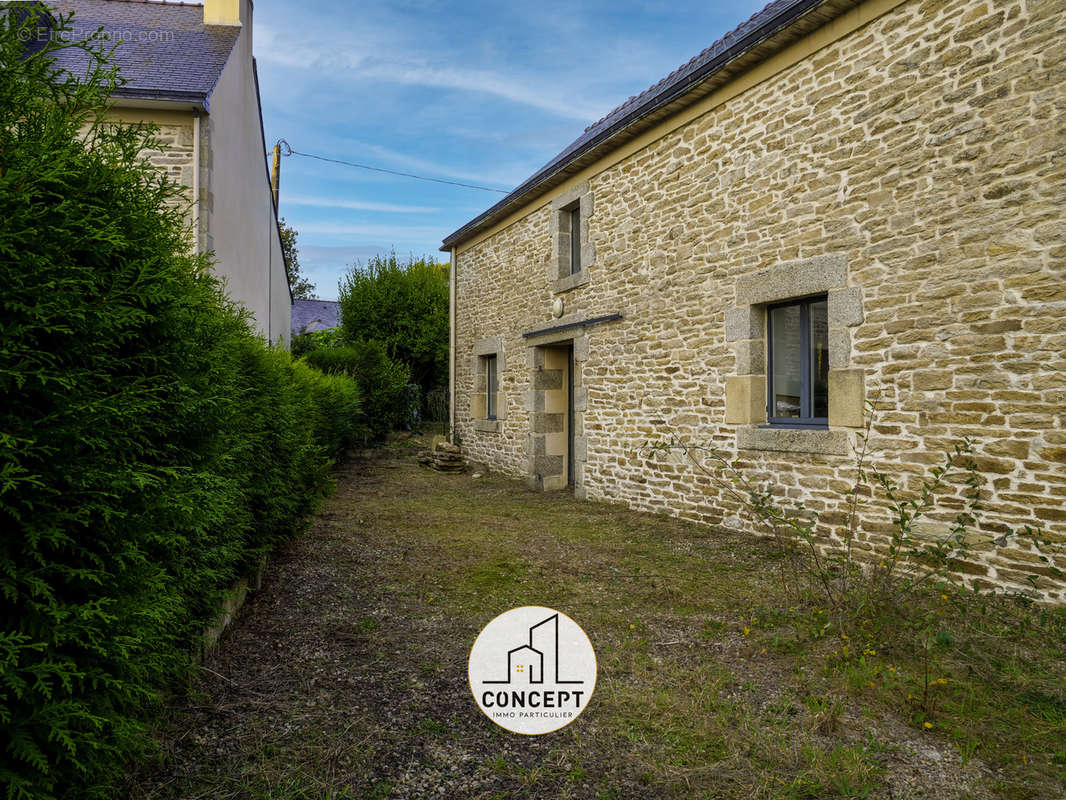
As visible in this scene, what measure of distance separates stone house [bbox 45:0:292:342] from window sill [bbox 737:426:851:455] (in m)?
5.18

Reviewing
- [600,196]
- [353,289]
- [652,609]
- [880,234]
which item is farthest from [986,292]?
[353,289]

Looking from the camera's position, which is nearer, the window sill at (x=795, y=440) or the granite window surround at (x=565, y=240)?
the window sill at (x=795, y=440)

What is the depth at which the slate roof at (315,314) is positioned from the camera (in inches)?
1143

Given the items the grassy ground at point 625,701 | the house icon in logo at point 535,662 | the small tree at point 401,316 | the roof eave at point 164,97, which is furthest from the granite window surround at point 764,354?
the small tree at point 401,316

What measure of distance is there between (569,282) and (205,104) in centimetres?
487

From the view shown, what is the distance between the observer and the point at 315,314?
30.7 m

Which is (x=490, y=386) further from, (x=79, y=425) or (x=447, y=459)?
(x=79, y=425)

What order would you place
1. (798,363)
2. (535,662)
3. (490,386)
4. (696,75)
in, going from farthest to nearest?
(490,386), (696,75), (798,363), (535,662)

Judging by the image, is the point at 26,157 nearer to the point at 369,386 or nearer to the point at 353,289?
the point at 369,386

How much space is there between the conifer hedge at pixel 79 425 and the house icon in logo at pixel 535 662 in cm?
154

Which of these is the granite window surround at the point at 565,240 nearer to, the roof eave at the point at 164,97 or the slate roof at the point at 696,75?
the slate roof at the point at 696,75

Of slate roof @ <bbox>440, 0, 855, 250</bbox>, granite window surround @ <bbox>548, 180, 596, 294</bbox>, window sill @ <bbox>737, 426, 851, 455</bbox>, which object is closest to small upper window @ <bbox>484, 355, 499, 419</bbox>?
slate roof @ <bbox>440, 0, 855, 250</bbox>

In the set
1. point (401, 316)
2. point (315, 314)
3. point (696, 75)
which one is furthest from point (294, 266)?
point (696, 75)

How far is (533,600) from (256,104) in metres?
10.7
